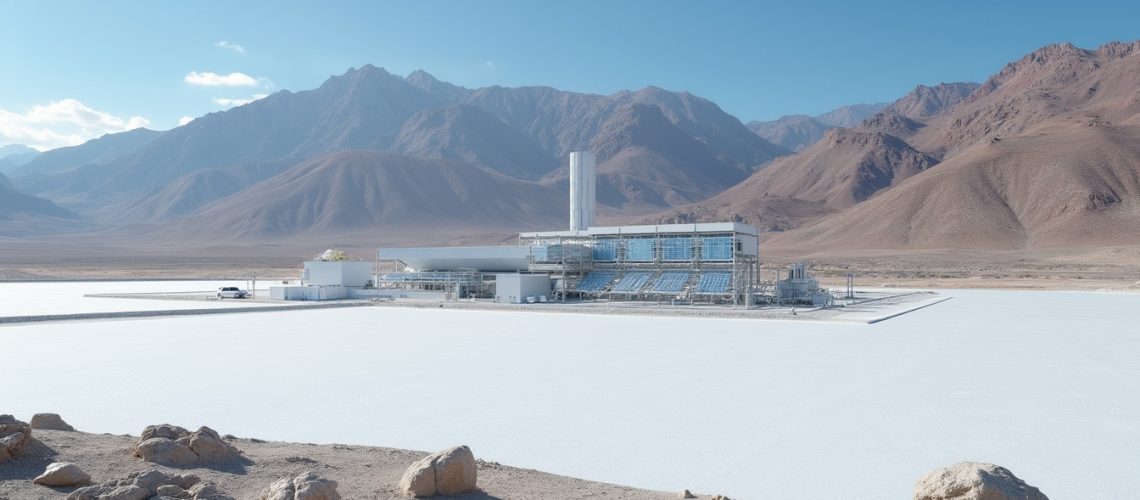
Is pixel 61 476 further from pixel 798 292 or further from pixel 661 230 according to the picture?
pixel 661 230

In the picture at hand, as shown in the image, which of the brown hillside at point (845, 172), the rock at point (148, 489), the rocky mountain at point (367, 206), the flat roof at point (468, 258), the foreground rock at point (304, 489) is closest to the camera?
the foreground rock at point (304, 489)

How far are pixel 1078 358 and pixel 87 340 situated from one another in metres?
24.1

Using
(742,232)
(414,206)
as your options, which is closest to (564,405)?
(742,232)

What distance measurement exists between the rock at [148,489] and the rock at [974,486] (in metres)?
5.55

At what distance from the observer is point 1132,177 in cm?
11625

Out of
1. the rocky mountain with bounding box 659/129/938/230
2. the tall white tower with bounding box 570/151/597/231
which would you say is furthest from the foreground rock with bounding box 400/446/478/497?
the rocky mountain with bounding box 659/129/938/230

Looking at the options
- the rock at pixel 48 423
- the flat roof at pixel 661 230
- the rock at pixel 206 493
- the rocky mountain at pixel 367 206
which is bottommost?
the rock at pixel 206 493

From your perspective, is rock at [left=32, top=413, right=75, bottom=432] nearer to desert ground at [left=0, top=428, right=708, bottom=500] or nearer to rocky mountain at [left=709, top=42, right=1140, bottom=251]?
desert ground at [left=0, top=428, right=708, bottom=500]

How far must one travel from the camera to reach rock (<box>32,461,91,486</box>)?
6.90 meters

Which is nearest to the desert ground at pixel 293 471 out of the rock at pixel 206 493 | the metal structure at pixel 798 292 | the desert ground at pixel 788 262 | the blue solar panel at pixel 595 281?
the rock at pixel 206 493

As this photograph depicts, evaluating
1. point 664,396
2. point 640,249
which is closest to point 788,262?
point 640,249

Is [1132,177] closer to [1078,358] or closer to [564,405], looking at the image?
[1078,358]

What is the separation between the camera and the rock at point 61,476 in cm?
690

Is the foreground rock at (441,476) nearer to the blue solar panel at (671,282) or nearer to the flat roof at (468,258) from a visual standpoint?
the blue solar panel at (671,282)
